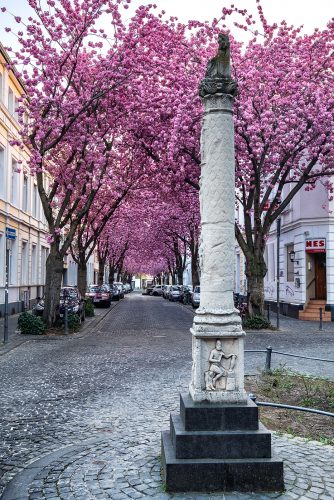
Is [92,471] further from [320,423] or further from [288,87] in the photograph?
[288,87]

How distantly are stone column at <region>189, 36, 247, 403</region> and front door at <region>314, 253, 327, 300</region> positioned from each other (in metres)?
21.8

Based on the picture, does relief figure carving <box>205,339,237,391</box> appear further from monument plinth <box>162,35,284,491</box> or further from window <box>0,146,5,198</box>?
window <box>0,146,5,198</box>

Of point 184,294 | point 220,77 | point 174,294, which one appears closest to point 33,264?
point 184,294

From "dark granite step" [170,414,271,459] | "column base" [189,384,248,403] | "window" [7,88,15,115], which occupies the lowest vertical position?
"dark granite step" [170,414,271,459]

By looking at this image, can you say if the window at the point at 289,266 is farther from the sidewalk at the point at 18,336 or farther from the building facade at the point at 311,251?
the sidewalk at the point at 18,336

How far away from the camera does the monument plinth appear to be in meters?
4.54

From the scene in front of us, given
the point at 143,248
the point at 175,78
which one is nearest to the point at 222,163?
the point at 175,78

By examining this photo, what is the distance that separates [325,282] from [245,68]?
11961 millimetres

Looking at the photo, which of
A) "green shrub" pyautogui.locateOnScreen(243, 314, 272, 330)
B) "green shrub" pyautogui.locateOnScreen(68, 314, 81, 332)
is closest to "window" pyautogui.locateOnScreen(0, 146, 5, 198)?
"green shrub" pyautogui.locateOnScreen(68, 314, 81, 332)

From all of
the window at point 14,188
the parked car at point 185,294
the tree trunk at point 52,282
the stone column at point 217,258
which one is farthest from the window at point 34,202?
the stone column at point 217,258

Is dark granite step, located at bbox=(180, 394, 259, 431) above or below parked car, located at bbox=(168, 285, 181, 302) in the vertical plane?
above

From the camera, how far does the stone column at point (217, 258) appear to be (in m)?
4.99

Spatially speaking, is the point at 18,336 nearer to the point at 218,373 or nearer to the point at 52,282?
the point at 52,282

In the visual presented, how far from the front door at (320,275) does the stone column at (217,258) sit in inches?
858
